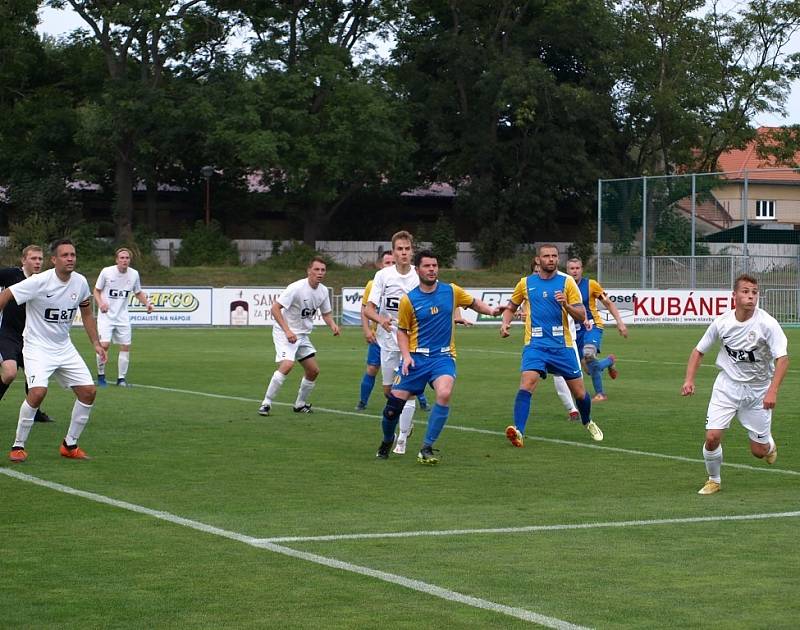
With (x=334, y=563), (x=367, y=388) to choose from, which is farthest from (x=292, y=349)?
(x=334, y=563)

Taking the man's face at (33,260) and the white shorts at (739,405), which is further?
the man's face at (33,260)

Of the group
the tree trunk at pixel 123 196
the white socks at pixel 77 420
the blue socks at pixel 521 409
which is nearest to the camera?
the white socks at pixel 77 420

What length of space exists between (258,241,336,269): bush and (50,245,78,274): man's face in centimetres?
4642

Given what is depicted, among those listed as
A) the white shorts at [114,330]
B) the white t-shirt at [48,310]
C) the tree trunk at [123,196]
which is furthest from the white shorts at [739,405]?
the tree trunk at [123,196]

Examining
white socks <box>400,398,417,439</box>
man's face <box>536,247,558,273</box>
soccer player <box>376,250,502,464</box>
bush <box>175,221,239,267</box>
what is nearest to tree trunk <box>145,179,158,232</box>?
bush <box>175,221,239,267</box>

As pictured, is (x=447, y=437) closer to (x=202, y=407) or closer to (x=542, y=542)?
(x=202, y=407)

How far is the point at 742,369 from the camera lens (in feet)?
35.0

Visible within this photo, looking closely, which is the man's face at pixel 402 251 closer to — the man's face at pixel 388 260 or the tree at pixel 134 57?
the man's face at pixel 388 260

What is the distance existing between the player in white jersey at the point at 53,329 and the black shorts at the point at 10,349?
2.17 m

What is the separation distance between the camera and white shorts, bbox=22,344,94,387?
39.5 ft

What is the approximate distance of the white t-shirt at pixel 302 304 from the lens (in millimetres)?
16875

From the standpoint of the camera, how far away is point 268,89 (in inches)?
2265

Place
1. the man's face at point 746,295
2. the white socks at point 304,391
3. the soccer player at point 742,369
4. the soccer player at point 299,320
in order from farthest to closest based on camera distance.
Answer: the white socks at point 304,391 → the soccer player at point 299,320 → the soccer player at point 742,369 → the man's face at point 746,295

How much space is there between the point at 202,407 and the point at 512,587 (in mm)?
11019
